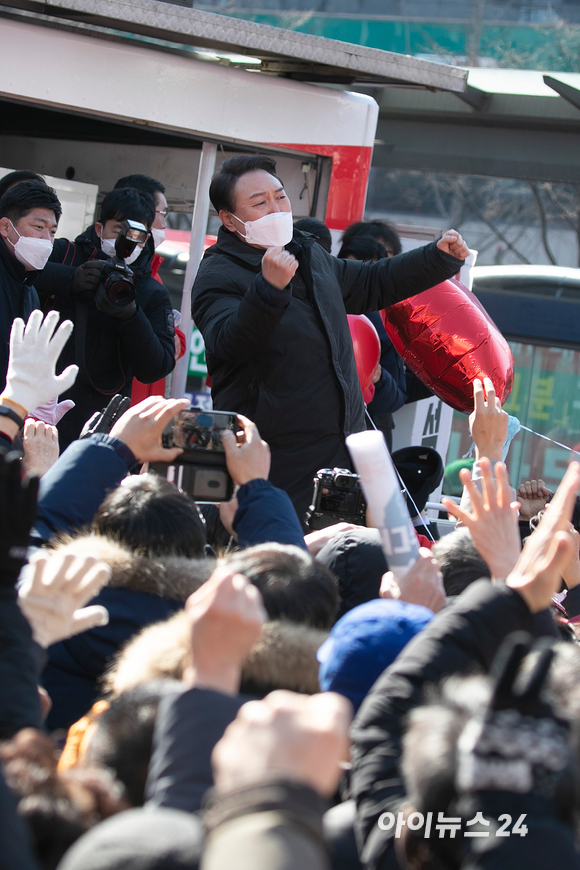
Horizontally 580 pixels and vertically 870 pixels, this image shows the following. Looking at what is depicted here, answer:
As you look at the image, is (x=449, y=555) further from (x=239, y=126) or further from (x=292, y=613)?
(x=239, y=126)

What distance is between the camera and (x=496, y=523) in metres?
1.88

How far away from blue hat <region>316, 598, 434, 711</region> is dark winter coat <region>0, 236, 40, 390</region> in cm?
245

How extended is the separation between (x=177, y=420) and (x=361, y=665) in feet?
2.81

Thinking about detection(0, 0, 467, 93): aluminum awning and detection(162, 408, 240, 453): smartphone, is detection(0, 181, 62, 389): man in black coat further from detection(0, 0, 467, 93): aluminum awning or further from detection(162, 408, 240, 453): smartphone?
detection(162, 408, 240, 453): smartphone

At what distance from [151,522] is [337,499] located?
0.93 metres

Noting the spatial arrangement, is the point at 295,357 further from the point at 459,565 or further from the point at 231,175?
the point at 459,565

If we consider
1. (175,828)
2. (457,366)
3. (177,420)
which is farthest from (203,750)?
(457,366)

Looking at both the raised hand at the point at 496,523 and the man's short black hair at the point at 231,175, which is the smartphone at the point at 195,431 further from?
the man's short black hair at the point at 231,175

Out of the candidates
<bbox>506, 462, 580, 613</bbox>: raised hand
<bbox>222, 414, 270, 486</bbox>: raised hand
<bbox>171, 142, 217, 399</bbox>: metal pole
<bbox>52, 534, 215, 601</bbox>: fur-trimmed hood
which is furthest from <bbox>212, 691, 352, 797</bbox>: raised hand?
<bbox>171, 142, 217, 399</bbox>: metal pole

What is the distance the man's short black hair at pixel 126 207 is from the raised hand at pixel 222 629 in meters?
3.29

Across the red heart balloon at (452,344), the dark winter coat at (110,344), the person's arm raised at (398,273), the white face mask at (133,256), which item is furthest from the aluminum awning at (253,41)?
the person's arm raised at (398,273)

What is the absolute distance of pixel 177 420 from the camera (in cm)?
224

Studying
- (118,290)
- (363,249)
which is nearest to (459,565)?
(118,290)

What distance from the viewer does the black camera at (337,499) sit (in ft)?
8.82
